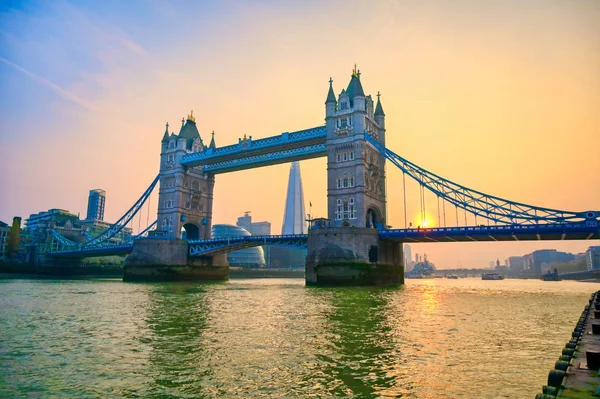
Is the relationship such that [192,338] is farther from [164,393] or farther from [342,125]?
[342,125]

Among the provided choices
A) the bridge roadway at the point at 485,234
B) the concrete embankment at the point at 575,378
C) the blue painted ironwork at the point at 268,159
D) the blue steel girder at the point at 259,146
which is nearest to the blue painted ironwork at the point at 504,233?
the bridge roadway at the point at 485,234

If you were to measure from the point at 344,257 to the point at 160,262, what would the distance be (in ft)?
120

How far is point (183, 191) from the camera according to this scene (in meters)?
85.1

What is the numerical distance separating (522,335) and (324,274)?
38029 mm

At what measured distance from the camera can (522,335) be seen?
674 inches

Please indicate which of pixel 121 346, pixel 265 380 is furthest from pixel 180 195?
pixel 265 380

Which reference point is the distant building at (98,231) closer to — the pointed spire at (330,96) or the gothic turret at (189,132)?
the gothic turret at (189,132)

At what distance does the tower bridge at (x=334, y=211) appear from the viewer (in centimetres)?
5409

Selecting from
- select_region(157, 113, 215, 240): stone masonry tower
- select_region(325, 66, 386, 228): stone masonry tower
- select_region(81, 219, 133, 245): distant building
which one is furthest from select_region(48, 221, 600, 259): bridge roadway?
select_region(81, 219, 133, 245): distant building

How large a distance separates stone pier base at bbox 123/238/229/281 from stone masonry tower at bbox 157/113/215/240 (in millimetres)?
6151

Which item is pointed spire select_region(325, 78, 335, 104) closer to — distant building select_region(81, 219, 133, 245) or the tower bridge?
the tower bridge

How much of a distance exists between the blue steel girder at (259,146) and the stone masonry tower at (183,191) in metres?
2.99

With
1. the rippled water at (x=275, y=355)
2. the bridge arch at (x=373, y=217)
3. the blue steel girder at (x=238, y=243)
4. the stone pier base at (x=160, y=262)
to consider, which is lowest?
the rippled water at (x=275, y=355)

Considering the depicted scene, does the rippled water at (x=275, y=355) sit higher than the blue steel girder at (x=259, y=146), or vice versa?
the blue steel girder at (x=259, y=146)
